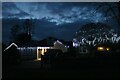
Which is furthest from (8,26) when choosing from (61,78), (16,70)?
(61,78)

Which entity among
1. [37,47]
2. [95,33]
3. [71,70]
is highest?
[95,33]

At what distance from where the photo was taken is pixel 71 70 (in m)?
3.48

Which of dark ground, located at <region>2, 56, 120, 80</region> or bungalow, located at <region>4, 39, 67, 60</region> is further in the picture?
dark ground, located at <region>2, 56, 120, 80</region>

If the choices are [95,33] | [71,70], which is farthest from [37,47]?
[95,33]

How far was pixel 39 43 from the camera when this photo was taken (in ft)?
10.8

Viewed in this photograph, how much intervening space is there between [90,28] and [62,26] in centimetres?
62

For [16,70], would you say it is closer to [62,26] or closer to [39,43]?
→ [39,43]

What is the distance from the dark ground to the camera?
342 centimetres

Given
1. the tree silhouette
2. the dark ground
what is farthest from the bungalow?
the tree silhouette

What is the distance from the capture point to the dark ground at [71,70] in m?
3.42

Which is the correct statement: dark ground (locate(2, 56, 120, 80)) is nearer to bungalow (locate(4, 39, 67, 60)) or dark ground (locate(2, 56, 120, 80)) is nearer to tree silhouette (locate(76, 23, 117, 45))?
bungalow (locate(4, 39, 67, 60))

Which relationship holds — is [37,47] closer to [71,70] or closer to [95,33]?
[71,70]

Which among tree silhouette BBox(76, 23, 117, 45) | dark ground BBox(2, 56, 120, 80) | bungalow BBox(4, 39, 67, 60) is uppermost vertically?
tree silhouette BBox(76, 23, 117, 45)

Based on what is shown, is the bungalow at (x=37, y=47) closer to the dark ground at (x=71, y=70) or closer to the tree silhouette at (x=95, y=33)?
the dark ground at (x=71, y=70)
